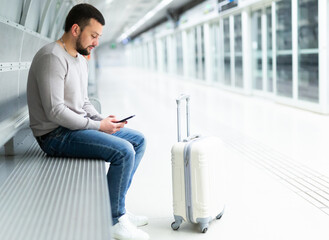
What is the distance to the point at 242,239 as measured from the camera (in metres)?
2.61

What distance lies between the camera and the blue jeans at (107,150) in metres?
2.49

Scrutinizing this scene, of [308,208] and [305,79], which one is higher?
[305,79]

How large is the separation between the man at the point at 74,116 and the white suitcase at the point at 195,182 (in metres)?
0.33

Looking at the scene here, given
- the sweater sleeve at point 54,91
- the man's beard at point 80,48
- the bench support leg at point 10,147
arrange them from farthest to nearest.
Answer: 1. the bench support leg at point 10,147
2. the man's beard at point 80,48
3. the sweater sleeve at point 54,91

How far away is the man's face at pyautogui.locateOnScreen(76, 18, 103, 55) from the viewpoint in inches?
103

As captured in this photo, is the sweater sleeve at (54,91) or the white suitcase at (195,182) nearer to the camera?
the sweater sleeve at (54,91)

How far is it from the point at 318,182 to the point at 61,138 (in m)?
2.33

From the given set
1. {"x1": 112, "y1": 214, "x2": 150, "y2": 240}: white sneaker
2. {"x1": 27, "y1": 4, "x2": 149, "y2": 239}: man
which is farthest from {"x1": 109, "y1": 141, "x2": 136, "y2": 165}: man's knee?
{"x1": 112, "y1": 214, "x2": 150, "y2": 240}: white sneaker

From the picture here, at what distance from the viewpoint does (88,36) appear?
2650mm


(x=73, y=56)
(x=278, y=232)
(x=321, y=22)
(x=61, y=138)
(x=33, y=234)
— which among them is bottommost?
(x=278, y=232)

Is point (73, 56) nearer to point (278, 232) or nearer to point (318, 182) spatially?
point (278, 232)

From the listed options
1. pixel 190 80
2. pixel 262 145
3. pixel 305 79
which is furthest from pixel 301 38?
pixel 190 80

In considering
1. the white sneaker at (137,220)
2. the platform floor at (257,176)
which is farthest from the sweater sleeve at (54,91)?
the platform floor at (257,176)

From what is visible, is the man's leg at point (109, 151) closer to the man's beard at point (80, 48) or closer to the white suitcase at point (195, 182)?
the white suitcase at point (195, 182)
